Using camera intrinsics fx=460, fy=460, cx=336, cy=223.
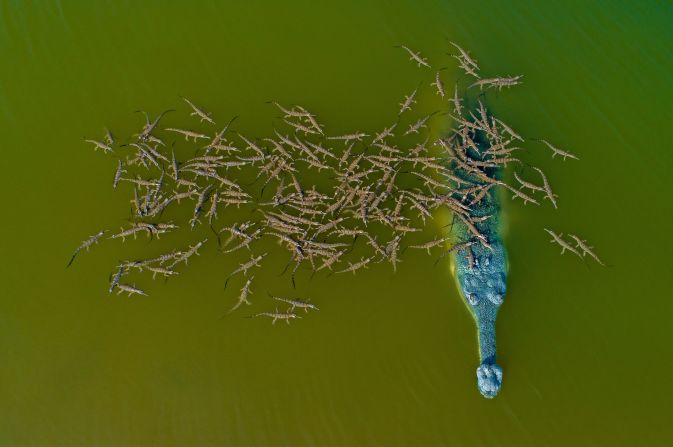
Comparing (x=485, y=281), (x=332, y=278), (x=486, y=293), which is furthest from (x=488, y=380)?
(x=332, y=278)

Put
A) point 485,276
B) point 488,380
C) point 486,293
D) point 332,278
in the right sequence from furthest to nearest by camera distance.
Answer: point 485,276 → point 486,293 → point 332,278 → point 488,380

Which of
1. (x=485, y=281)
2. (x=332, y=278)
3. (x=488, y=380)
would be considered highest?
(x=332, y=278)

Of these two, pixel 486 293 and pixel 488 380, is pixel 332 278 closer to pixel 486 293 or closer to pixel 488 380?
pixel 486 293

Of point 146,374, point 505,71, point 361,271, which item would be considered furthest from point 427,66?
point 146,374

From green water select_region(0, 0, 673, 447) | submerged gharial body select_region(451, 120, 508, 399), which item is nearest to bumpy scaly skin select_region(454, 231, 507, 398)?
submerged gharial body select_region(451, 120, 508, 399)

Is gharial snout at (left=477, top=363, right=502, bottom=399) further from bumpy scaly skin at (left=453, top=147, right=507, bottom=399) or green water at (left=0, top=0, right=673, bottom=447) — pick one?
green water at (left=0, top=0, right=673, bottom=447)
